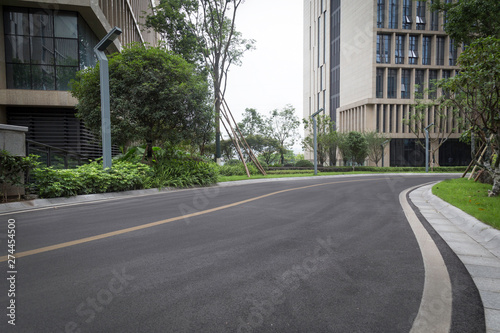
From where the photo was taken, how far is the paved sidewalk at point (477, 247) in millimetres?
2368

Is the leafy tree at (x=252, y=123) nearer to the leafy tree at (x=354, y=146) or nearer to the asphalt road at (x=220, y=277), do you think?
the leafy tree at (x=354, y=146)

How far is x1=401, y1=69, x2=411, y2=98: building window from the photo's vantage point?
1670 inches

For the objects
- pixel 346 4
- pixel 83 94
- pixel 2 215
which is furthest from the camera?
pixel 346 4

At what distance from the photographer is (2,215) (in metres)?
5.86

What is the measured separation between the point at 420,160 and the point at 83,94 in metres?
45.4

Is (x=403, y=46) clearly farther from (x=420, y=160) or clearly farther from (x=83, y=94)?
(x=83, y=94)

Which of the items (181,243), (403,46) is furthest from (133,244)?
(403,46)

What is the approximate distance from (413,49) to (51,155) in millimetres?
48758

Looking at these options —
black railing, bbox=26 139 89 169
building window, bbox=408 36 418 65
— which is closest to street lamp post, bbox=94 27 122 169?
black railing, bbox=26 139 89 169

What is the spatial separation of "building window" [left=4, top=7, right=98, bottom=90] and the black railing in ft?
21.0

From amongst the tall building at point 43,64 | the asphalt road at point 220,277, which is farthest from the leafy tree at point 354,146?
the asphalt road at point 220,277

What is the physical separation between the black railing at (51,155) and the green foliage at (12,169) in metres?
0.83

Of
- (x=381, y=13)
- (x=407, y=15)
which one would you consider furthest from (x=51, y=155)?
(x=407, y=15)

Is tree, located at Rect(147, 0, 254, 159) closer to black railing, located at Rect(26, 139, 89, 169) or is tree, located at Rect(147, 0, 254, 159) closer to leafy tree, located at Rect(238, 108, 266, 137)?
black railing, located at Rect(26, 139, 89, 169)
